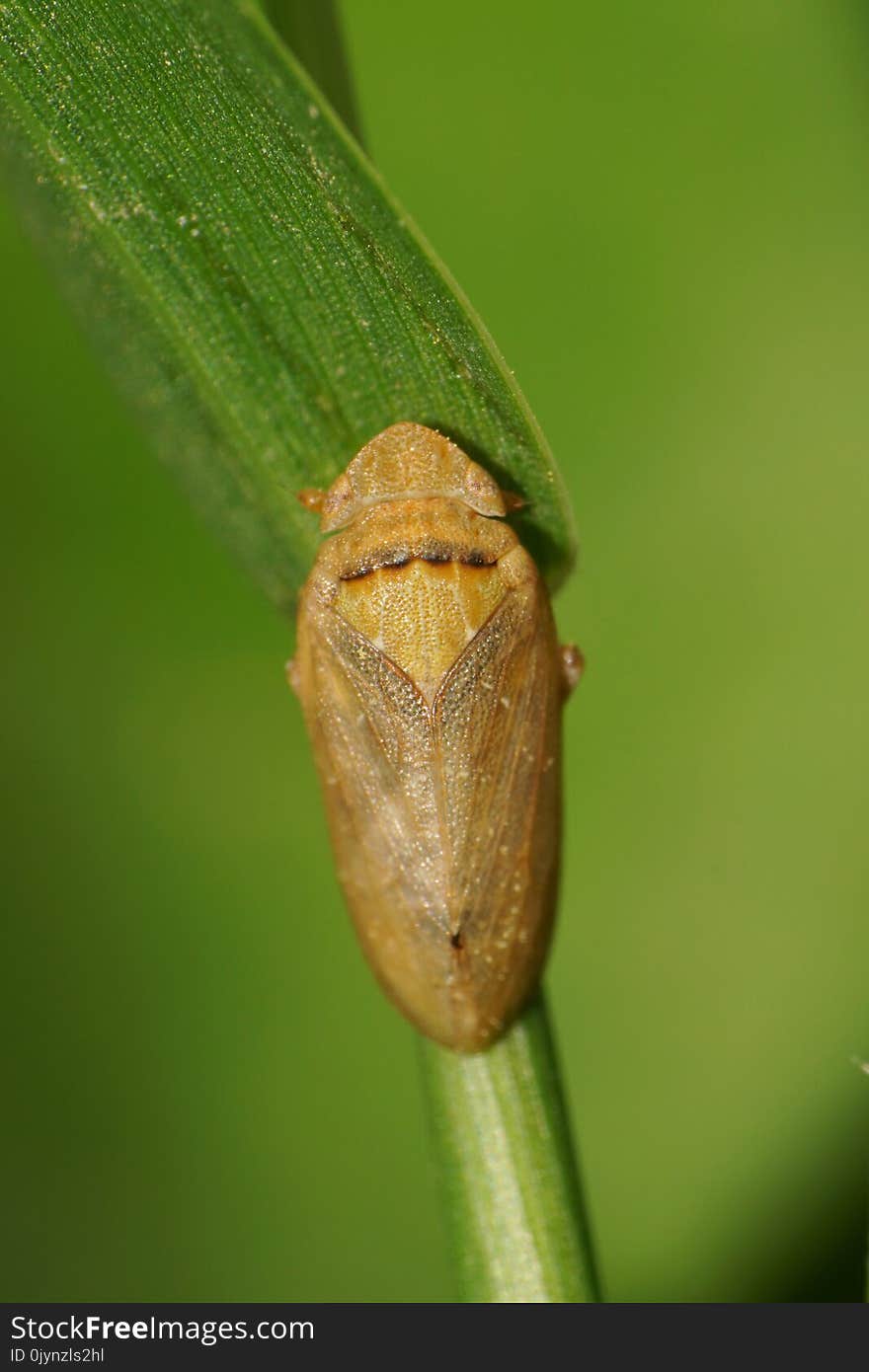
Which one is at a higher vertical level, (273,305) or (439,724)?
Result: (273,305)

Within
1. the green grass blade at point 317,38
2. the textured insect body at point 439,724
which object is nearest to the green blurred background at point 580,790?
the textured insect body at point 439,724

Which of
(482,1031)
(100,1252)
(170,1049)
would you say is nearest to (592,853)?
(482,1031)

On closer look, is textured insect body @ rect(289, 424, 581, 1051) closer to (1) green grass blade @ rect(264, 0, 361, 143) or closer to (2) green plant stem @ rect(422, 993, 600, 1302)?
(2) green plant stem @ rect(422, 993, 600, 1302)

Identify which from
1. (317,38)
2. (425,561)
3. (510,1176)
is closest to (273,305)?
(317,38)

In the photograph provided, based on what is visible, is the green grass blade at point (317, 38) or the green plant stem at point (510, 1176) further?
the green plant stem at point (510, 1176)

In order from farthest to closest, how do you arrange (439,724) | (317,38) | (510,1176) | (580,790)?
(580,790), (439,724), (510,1176), (317,38)

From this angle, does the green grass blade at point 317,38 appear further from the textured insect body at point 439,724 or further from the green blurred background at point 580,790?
the green blurred background at point 580,790

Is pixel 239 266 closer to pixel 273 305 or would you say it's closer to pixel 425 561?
pixel 273 305
